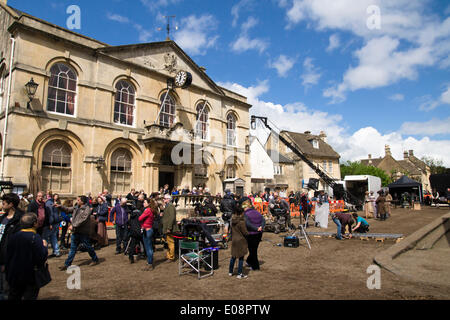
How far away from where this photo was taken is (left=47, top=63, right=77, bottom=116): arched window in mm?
14516

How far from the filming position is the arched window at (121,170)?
16391mm

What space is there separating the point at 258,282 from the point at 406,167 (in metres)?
66.2

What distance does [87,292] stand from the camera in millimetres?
5277

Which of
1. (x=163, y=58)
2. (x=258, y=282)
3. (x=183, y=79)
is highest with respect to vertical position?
(x=163, y=58)

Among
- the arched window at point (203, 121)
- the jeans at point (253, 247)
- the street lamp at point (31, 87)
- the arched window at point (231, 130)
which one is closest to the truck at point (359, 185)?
the arched window at point (231, 130)

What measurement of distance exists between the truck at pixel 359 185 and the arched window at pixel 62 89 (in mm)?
23062

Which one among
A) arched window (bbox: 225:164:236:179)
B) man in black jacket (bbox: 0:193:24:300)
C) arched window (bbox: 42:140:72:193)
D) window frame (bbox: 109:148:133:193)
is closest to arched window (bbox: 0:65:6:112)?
arched window (bbox: 42:140:72:193)

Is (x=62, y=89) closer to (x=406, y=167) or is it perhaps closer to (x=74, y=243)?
(x=74, y=243)

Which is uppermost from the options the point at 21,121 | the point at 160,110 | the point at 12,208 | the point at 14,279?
the point at 160,110

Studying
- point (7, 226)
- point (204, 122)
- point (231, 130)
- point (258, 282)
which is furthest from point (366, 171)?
point (7, 226)

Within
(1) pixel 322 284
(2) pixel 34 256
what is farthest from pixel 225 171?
(2) pixel 34 256

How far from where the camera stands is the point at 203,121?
22422 millimetres
